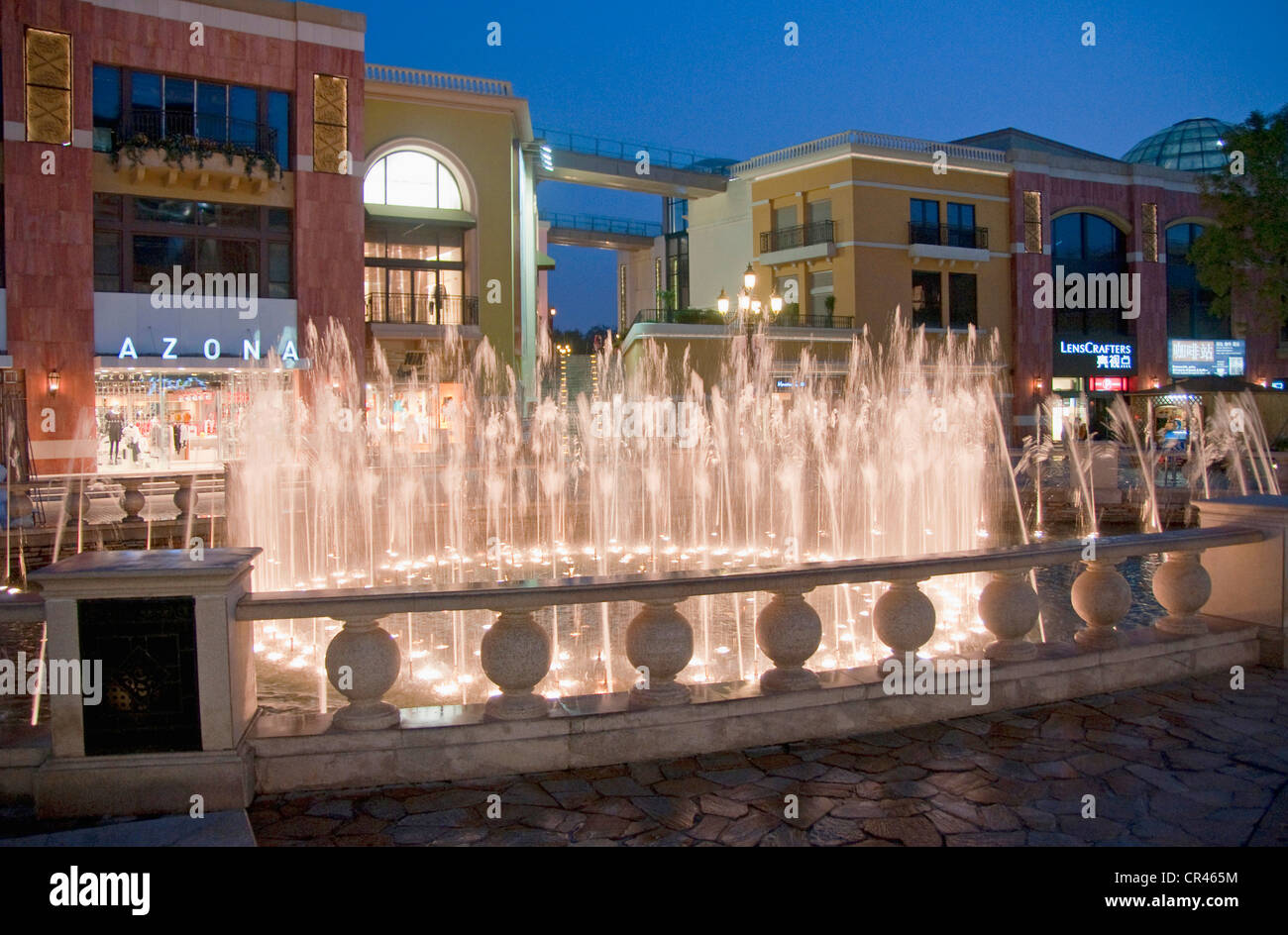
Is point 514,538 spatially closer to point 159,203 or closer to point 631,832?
point 631,832

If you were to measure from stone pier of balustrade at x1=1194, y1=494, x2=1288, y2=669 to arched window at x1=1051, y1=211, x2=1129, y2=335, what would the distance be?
37740 millimetres

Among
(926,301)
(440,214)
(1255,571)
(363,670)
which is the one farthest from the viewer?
(926,301)

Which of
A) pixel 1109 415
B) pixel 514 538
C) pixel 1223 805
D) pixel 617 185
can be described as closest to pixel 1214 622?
pixel 1223 805

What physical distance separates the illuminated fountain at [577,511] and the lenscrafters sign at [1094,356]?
1328 cm

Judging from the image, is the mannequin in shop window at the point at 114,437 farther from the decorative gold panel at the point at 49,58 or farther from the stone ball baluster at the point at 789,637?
the stone ball baluster at the point at 789,637

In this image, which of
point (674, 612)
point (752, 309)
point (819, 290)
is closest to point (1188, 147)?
point (819, 290)

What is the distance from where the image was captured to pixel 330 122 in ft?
89.6

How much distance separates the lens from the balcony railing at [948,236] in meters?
37.5

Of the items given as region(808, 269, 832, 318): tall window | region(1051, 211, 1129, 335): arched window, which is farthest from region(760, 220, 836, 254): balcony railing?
region(1051, 211, 1129, 335): arched window

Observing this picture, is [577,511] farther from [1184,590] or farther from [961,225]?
[961,225]

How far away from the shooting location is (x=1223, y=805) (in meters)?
4.05

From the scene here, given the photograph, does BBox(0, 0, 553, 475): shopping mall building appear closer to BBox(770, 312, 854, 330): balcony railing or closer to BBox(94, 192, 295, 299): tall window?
BBox(94, 192, 295, 299): tall window

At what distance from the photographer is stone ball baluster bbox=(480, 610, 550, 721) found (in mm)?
4477

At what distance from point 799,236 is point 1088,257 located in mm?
14251
